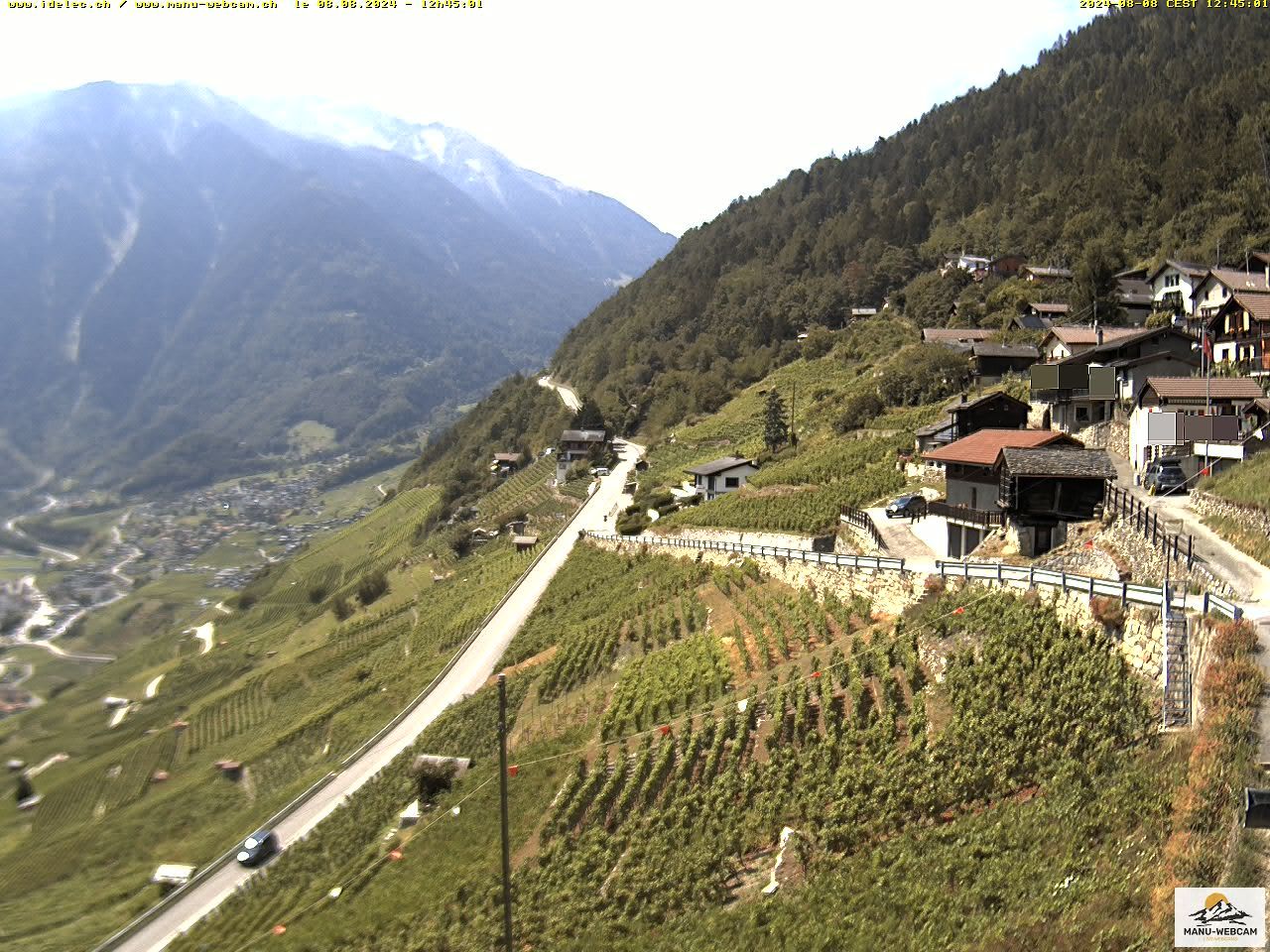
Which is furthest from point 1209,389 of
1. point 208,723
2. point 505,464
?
point 505,464

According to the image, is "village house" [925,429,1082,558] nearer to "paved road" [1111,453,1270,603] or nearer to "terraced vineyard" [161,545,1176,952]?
"paved road" [1111,453,1270,603]

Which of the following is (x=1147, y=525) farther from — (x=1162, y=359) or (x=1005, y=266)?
(x=1005, y=266)

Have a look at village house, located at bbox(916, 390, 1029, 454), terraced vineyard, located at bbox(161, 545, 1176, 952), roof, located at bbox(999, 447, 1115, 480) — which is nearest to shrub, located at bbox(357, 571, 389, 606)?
terraced vineyard, located at bbox(161, 545, 1176, 952)

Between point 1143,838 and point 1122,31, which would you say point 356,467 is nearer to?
point 1122,31

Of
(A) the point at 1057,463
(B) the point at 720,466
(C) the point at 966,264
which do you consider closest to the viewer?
(A) the point at 1057,463

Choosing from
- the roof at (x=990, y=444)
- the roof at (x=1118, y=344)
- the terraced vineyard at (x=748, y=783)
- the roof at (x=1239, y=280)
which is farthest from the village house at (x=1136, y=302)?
the terraced vineyard at (x=748, y=783)

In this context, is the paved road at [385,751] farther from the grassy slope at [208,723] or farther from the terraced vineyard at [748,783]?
the grassy slope at [208,723]

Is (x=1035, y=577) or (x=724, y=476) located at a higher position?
(x=1035, y=577)

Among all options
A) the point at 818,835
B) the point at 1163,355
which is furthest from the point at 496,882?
the point at 1163,355
